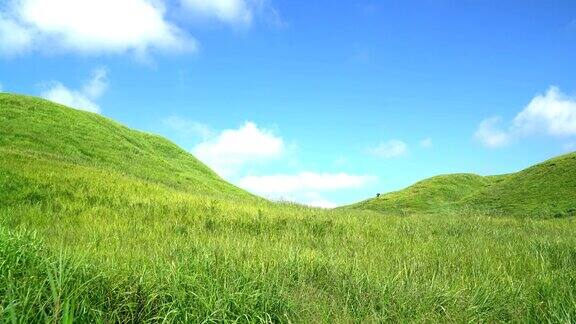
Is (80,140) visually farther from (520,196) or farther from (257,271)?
(257,271)

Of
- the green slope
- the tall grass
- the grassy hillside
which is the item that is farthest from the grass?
the green slope

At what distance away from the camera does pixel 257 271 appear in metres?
6.35

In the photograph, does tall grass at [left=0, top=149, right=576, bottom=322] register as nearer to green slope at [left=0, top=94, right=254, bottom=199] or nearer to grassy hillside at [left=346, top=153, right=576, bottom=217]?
grassy hillside at [left=346, top=153, right=576, bottom=217]

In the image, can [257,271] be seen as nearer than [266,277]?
No

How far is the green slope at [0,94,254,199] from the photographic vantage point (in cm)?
3506

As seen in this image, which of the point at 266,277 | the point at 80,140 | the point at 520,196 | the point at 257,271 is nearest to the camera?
the point at 266,277

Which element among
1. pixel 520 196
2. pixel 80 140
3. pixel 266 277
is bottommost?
pixel 266 277

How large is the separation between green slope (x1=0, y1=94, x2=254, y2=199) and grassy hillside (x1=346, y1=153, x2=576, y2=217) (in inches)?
729

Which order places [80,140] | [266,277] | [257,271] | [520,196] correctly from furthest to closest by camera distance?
[520,196]
[80,140]
[257,271]
[266,277]

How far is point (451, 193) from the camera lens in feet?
219

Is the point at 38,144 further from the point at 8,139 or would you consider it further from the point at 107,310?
the point at 107,310

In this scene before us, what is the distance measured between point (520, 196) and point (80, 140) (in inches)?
1550

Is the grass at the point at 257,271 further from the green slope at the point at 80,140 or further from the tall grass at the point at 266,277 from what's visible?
the green slope at the point at 80,140

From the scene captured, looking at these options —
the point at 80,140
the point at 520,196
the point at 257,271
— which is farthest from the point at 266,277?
the point at 520,196
